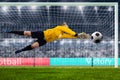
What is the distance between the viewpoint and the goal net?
20.7 meters

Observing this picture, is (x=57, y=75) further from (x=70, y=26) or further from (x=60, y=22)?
(x=60, y=22)

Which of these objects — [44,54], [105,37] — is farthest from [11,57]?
[105,37]

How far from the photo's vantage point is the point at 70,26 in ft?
70.0

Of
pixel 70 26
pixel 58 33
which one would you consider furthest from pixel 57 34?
pixel 70 26

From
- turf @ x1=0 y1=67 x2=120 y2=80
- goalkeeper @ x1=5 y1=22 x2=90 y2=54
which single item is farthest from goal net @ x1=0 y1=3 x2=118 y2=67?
turf @ x1=0 y1=67 x2=120 y2=80

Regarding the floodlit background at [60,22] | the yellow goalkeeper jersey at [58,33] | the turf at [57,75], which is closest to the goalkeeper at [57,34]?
the yellow goalkeeper jersey at [58,33]

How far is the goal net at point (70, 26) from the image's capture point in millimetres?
20656

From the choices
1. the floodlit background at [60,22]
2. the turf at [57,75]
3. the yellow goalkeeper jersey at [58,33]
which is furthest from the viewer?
the floodlit background at [60,22]

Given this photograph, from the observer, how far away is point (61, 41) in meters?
23.7

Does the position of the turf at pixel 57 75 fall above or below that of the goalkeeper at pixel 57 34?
below

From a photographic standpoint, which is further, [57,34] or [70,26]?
[70,26]

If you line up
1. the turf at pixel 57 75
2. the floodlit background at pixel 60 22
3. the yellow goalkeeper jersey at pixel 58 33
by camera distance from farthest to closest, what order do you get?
the floodlit background at pixel 60 22, the yellow goalkeeper jersey at pixel 58 33, the turf at pixel 57 75

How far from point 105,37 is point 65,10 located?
8.60 feet

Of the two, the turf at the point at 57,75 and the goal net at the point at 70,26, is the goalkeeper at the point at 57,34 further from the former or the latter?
the turf at the point at 57,75
